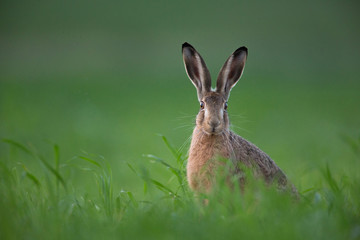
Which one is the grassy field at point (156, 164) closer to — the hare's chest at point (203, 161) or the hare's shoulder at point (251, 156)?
the hare's chest at point (203, 161)

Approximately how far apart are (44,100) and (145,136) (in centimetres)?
395

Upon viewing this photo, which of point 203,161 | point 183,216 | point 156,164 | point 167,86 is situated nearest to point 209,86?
point 203,161

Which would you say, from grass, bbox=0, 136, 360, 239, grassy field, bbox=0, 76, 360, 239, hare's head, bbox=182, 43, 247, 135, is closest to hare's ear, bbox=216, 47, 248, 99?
hare's head, bbox=182, 43, 247, 135

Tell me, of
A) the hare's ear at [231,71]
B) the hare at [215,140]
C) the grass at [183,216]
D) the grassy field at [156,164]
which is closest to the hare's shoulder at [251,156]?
the hare at [215,140]

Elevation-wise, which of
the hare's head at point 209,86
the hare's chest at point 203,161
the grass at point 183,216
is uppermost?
the hare's head at point 209,86

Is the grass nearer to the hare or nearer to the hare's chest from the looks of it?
the hare's chest

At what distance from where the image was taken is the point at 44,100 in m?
12.8

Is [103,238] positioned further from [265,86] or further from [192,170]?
[265,86]

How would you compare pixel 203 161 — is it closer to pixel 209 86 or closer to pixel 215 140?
pixel 215 140

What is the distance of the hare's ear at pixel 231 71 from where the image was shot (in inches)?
195

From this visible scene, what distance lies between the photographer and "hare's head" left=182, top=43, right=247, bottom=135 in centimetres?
470

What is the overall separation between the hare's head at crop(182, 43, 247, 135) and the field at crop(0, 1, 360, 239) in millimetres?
240

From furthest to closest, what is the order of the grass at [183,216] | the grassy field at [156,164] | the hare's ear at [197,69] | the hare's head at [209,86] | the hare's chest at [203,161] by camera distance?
1. the hare's ear at [197,69]
2. the hare's head at [209,86]
3. the hare's chest at [203,161]
4. the grassy field at [156,164]
5. the grass at [183,216]

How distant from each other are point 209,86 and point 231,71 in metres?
0.27
